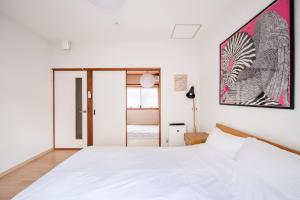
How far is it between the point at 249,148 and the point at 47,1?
3128 millimetres

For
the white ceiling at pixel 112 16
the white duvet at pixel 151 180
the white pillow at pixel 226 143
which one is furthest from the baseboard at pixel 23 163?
the white pillow at pixel 226 143

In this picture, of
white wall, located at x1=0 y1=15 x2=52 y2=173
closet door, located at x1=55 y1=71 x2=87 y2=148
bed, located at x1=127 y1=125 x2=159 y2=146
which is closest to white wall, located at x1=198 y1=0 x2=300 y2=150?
bed, located at x1=127 y1=125 x2=159 y2=146

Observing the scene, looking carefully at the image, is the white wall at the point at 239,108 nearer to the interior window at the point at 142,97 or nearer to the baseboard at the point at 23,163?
the interior window at the point at 142,97

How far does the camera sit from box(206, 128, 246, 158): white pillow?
1.66 m

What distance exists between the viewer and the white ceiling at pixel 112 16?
215 cm

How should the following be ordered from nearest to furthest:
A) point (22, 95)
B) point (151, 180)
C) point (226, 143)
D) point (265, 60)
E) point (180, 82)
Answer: point (151, 180) < point (265, 60) < point (226, 143) < point (22, 95) < point (180, 82)

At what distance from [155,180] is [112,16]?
8.22 feet

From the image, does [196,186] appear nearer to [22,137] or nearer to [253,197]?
[253,197]

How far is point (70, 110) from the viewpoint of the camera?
3711 mm

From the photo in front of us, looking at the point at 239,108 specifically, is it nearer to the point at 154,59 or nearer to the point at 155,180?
the point at 155,180

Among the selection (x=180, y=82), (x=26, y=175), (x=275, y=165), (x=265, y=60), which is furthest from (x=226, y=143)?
(x=26, y=175)

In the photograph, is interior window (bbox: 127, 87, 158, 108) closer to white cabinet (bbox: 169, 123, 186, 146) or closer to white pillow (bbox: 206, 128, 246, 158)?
white cabinet (bbox: 169, 123, 186, 146)

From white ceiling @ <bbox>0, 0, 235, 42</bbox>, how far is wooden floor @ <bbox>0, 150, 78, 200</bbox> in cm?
267

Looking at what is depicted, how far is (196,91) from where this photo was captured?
3.65 m
